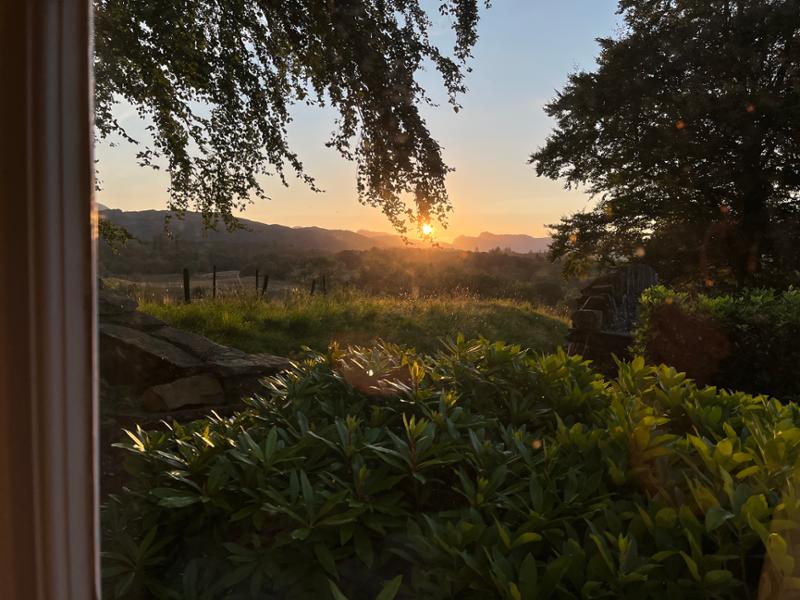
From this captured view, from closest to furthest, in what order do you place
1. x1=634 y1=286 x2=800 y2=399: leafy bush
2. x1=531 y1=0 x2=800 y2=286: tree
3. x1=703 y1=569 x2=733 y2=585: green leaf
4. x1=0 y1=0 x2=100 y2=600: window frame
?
x1=0 y1=0 x2=100 y2=600: window frame < x1=703 y1=569 x2=733 y2=585: green leaf < x1=634 y1=286 x2=800 y2=399: leafy bush < x1=531 y1=0 x2=800 y2=286: tree

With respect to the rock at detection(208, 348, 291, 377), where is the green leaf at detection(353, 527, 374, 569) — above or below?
above

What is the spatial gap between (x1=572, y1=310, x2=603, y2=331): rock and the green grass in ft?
3.48

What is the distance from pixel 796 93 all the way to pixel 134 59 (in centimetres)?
1131

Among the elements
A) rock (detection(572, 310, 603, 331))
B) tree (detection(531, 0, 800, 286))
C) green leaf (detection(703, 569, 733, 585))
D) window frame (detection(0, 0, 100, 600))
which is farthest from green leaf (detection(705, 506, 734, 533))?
tree (detection(531, 0, 800, 286))


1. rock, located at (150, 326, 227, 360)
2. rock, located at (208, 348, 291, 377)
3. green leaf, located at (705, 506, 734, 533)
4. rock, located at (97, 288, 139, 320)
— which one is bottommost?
rock, located at (208, 348, 291, 377)

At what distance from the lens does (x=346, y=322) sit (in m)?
8.75

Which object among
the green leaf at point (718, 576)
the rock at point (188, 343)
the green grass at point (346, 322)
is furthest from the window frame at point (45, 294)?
the green grass at point (346, 322)

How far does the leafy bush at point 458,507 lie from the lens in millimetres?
1263

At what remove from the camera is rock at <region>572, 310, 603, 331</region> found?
7422 mm

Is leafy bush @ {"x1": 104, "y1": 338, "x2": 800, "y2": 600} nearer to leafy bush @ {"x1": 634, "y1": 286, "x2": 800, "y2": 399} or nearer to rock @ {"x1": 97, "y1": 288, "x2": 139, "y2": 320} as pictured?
rock @ {"x1": 97, "y1": 288, "x2": 139, "y2": 320}

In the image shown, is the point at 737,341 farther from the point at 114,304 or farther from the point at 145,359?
the point at 114,304

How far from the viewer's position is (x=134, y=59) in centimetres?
437

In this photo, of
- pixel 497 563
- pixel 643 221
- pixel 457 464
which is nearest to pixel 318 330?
pixel 457 464

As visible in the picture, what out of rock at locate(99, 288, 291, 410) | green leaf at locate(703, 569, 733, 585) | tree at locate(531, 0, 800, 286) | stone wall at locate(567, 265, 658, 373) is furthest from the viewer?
tree at locate(531, 0, 800, 286)
